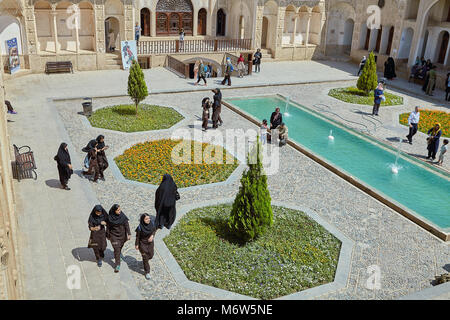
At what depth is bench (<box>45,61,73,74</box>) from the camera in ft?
75.6

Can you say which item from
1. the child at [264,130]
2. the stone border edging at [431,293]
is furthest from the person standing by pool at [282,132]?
the stone border edging at [431,293]

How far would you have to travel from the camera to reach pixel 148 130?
16156 millimetres

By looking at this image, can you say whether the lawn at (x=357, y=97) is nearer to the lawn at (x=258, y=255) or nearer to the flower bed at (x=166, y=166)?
the flower bed at (x=166, y=166)

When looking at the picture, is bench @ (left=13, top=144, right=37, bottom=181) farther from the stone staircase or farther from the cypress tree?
the stone staircase

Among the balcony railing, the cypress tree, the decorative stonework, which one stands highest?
the decorative stonework

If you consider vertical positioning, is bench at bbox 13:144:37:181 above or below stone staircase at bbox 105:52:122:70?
below

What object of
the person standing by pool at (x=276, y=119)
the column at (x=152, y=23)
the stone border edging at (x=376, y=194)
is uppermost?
the column at (x=152, y=23)

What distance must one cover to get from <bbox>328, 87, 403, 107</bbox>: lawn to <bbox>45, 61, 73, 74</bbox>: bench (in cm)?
1341

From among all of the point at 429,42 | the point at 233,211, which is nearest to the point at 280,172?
the point at 233,211

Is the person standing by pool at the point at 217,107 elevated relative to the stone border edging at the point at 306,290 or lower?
elevated

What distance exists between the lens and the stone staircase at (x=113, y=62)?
81.4ft

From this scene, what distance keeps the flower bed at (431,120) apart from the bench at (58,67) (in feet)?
54.0

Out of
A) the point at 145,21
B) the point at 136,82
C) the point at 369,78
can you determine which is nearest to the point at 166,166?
the point at 136,82

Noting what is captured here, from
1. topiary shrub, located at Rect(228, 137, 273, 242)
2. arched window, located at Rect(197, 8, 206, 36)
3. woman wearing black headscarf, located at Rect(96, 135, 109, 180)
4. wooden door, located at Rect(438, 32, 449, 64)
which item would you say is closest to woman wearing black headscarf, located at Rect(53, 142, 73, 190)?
woman wearing black headscarf, located at Rect(96, 135, 109, 180)
